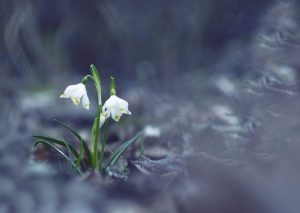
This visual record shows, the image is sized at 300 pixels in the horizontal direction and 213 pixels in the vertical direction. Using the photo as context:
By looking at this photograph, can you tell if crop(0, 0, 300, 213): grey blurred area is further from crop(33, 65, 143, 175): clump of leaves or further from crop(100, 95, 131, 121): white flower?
crop(100, 95, 131, 121): white flower

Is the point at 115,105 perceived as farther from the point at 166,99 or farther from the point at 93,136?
the point at 166,99

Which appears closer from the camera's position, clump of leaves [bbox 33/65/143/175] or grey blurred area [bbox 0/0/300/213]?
grey blurred area [bbox 0/0/300/213]

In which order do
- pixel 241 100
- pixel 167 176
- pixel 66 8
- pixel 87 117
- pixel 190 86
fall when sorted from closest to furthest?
pixel 167 176
pixel 241 100
pixel 87 117
pixel 190 86
pixel 66 8

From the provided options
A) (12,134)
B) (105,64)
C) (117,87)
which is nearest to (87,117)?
(12,134)

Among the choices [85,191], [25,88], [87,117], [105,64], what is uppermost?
[105,64]

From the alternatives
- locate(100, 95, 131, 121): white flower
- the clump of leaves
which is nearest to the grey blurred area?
the clump of leaves

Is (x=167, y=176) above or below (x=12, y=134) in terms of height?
below

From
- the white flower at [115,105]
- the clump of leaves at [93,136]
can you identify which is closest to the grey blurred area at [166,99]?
the clump of leaves at [93,136]

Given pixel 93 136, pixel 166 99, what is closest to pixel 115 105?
pixel 93 136

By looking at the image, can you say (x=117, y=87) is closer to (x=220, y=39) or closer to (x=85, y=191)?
(x=220, y=39)
